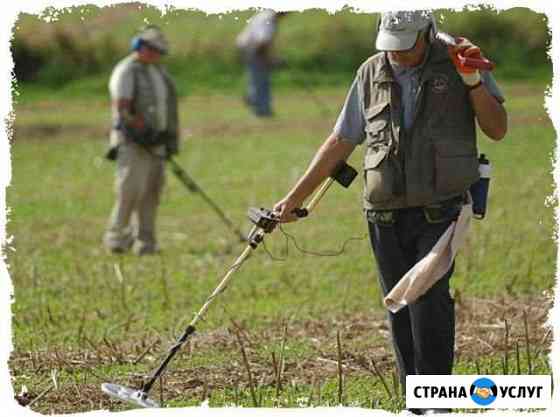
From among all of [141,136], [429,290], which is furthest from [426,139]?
[141,136]

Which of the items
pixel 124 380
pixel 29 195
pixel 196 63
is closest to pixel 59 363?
pixel 124 380

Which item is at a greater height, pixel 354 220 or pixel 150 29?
pixel 150 29

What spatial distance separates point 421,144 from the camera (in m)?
6.83

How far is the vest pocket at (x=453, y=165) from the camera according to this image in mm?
6797

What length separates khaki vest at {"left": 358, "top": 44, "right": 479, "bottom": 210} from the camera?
268 inches

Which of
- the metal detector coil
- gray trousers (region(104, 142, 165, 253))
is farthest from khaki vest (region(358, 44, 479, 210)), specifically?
gray trousers (region(104, 142, 165, 253))

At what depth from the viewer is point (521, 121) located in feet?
74.8

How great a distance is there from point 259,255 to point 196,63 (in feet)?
42.9

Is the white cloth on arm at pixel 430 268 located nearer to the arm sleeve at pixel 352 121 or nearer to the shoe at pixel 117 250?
the arm sleeve at pixel 352 121

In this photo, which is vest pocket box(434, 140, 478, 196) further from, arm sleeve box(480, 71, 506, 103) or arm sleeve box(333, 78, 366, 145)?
arm sleeve box(333, 78, 366, 145)

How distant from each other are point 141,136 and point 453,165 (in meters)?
7.69

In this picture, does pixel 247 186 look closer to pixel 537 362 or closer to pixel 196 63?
pixel 196 63

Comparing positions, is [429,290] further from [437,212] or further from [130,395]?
[130,395]

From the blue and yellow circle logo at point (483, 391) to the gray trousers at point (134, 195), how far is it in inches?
300
